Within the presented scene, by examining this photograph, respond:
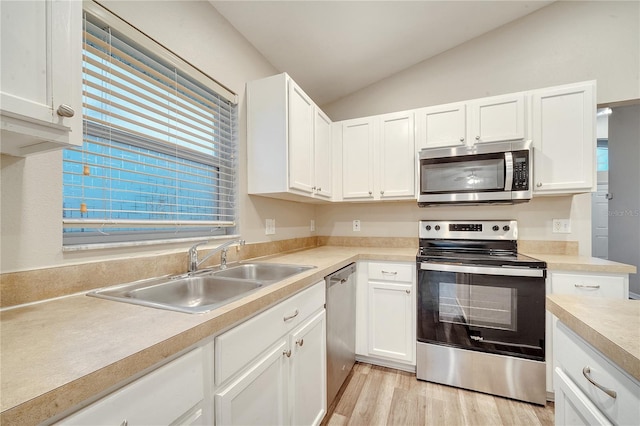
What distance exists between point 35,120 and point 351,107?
2.69 metres

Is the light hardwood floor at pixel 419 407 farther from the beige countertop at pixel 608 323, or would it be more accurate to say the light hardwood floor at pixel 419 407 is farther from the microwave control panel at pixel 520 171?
the microwave control panel at pixel 520 171

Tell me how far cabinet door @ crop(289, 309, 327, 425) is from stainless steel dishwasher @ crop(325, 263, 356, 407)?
0.10 metres

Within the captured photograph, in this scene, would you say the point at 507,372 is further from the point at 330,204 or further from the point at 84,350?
the point at 84,350

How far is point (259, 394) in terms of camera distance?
0.99m

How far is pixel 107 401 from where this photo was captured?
532 millimetres

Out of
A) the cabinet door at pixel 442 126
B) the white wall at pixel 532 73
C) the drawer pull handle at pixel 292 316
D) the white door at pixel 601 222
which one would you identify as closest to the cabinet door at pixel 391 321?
the white wall at pixel 532 73

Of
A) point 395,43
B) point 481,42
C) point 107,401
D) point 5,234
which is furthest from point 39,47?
point 481,42

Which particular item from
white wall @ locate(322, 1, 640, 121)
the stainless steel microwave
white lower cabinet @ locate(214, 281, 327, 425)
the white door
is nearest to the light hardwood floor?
white lower cabinet @ locate(214, 281, 327, 425)

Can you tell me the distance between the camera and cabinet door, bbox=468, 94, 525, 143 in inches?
81.0

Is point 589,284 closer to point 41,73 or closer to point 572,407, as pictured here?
point 572,407

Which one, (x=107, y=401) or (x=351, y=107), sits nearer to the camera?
(x=107, y=401)

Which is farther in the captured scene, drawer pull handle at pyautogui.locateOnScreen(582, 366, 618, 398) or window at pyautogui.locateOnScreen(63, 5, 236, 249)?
window at pyautogui.locateOnScreen(63, 5, 236, 249)

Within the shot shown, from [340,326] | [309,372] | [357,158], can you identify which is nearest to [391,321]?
[340,326]

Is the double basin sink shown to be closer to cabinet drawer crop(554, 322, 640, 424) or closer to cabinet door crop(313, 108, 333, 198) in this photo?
cabinet door crop(313, 108, 333, 198)
